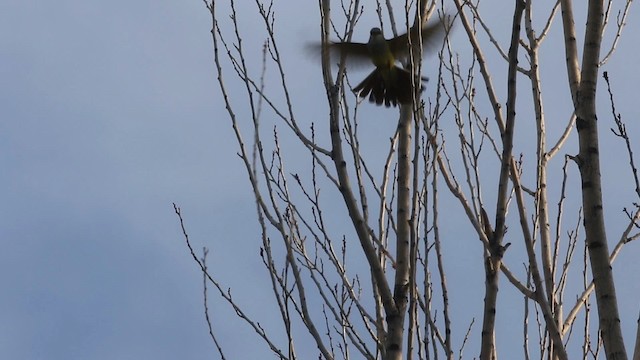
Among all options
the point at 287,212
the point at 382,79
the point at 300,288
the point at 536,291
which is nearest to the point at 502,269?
the point at 536,291

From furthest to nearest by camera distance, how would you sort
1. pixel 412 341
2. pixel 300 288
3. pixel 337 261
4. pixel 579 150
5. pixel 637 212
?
pixel 337 261
pixel 637 212
pixel 300 288
pixel 412 341
pixel 579 150

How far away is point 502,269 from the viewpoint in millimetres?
3246

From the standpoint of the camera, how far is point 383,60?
600 cm

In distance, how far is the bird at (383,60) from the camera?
5.71 meters

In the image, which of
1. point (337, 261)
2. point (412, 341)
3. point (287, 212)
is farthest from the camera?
point (287, 212)

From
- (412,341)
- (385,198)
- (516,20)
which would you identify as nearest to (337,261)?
(385,198)

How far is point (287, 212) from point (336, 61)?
2.07 meters

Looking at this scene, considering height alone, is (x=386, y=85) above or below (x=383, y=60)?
below

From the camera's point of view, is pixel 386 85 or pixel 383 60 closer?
pixel 386 85

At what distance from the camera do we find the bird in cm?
571

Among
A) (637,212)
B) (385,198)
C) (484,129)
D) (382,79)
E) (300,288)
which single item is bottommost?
(300,288)

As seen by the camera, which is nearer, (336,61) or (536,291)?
(536,291)

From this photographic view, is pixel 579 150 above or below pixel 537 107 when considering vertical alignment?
below

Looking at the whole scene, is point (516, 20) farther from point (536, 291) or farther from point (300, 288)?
point (300, 288)
